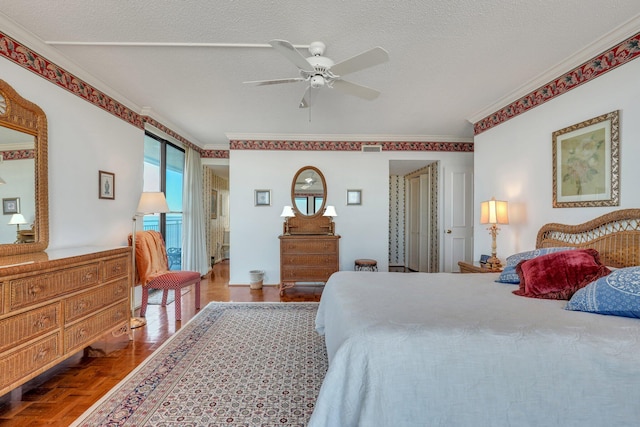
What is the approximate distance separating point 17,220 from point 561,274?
4.07m

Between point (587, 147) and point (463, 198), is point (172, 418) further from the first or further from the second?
point (463, 198)

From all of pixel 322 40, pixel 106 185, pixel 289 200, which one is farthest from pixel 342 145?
pixel 106 185

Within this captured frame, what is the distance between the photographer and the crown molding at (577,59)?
211 cm

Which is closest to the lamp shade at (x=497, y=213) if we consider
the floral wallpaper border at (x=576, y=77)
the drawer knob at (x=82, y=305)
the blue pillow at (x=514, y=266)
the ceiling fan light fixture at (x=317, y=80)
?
the blue pillow at (x=514, y=266)

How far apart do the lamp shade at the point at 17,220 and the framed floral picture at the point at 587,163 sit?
15.5 feet

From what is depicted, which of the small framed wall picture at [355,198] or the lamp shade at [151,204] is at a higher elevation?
the small framed wall picture at [355,198]

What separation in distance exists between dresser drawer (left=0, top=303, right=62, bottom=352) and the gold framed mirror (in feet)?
2.11

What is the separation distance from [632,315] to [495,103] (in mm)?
2900

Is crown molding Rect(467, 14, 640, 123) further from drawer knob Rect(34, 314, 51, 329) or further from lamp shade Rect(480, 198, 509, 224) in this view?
drawer knob Rect(34, 314, 51, 329)

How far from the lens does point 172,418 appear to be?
1689mm

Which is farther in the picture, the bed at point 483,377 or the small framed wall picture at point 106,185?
the small framed wall picture at point 106,185

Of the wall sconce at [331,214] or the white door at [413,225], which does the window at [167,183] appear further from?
the white door at [413,225]

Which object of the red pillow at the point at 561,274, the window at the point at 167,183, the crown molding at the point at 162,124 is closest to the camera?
the red pillow at the point at 561,274

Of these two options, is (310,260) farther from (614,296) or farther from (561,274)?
(614,296)
